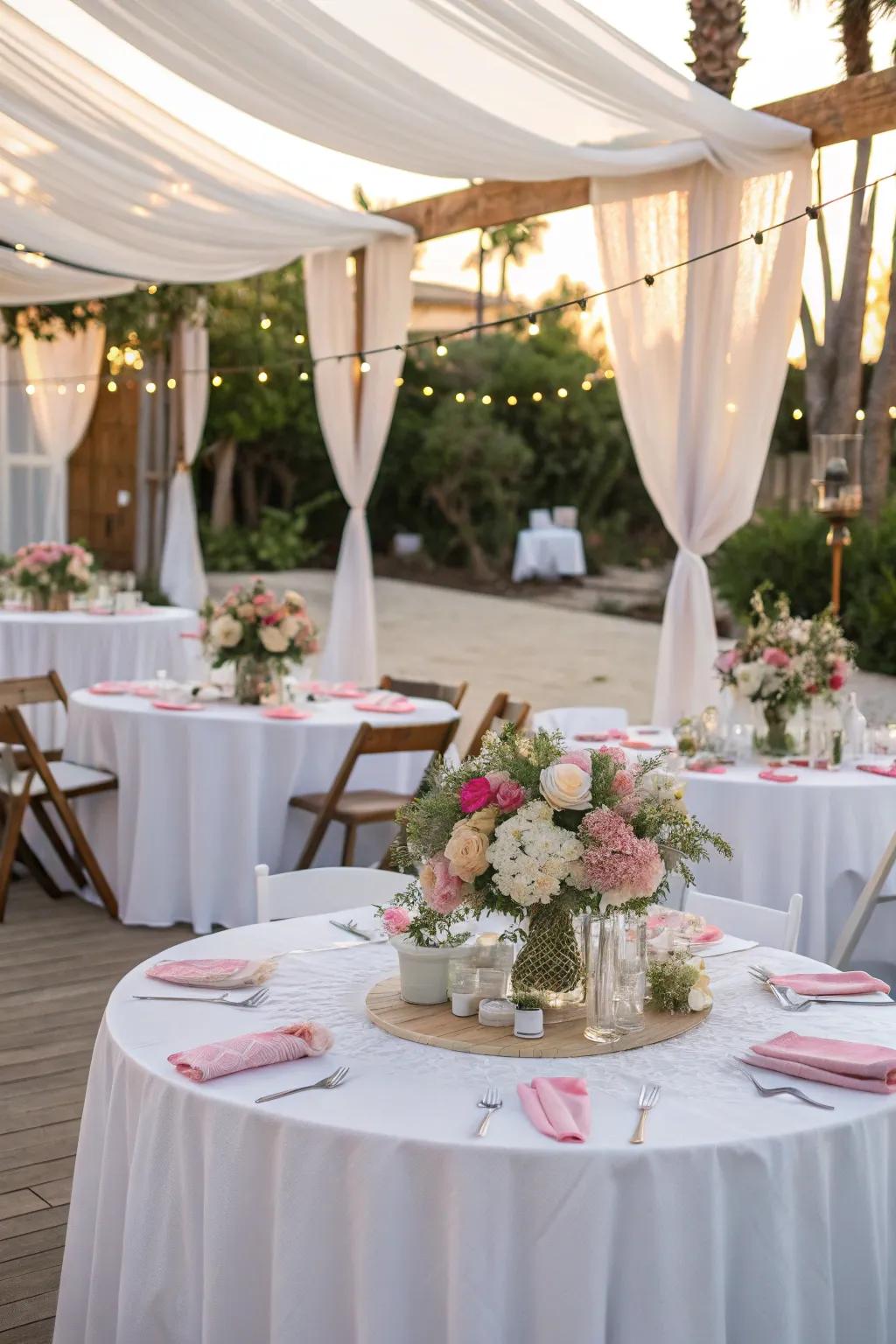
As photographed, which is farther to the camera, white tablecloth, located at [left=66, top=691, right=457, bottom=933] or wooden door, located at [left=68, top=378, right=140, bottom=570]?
wooden door, located at [left=68, top=378, right=140, bottom=570]

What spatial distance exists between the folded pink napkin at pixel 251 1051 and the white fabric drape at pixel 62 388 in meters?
10.1

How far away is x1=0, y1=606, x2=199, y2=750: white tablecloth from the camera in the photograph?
8.51 metres

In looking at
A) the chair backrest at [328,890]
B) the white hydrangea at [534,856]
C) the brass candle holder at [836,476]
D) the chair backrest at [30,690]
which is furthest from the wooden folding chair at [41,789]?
the white hydrangea at [534,856]

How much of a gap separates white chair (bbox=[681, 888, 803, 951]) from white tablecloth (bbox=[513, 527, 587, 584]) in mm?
16933

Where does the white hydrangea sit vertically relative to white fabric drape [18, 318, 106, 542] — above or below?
below

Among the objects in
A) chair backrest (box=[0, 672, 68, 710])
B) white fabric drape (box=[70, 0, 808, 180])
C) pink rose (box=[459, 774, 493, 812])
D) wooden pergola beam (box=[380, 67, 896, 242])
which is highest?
wooden pergola beam (box=[380, 67, 896, 242])

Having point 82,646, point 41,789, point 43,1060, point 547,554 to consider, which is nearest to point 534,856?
point 43,1060

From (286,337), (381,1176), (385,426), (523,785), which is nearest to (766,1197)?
(381,1176)

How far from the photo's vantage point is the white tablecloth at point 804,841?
5012mm

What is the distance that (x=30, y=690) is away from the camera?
618 cm

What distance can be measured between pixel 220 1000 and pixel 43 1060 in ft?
6.48

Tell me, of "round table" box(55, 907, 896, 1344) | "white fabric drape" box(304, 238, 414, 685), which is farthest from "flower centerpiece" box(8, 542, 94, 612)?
"round table" box(55, 907, 896, 1344)

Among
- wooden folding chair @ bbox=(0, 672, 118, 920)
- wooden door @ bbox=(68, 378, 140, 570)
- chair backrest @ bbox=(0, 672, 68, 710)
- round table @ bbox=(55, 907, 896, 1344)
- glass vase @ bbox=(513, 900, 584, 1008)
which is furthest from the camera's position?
wooden door @ bbox=(68, 378, 140, 570)

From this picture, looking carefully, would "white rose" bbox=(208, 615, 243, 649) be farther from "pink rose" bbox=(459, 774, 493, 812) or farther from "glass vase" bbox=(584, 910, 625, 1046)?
"glass vase" bbox=(584, 910, 625, 1046)
